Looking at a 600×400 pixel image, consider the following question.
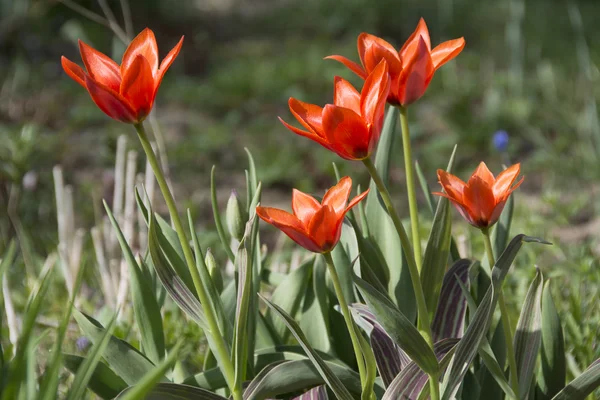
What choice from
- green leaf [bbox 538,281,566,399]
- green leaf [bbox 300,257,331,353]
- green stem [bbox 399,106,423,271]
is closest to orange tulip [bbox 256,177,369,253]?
green stem [bbox 399,106,423,271]

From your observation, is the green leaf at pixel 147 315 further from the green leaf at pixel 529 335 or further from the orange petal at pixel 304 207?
the green leaf at pixel 529 335

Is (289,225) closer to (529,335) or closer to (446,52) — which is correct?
(446,52)

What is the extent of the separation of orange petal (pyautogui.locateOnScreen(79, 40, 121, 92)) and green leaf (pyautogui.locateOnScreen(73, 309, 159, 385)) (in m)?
0.33

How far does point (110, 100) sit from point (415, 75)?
380mm

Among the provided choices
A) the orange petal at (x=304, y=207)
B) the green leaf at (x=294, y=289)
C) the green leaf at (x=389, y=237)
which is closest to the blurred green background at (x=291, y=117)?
the green leaf at (x=389, y=237)

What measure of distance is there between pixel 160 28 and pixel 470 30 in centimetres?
239

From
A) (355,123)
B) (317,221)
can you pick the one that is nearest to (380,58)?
(355,123)

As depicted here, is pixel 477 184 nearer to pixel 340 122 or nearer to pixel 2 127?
pixel 340 122

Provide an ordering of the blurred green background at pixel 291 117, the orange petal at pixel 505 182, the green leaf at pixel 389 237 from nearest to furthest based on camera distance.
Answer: the orange petal at pixel 505 182, the green leaf at pixel 389 237, the blurred green background at pixel 291 117

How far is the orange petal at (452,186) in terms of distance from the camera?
911 millimetres

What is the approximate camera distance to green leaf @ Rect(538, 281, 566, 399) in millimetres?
1102

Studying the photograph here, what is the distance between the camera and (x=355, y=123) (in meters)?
0.83

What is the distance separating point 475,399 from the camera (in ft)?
3.58

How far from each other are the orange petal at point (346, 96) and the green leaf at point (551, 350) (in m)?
0.43
